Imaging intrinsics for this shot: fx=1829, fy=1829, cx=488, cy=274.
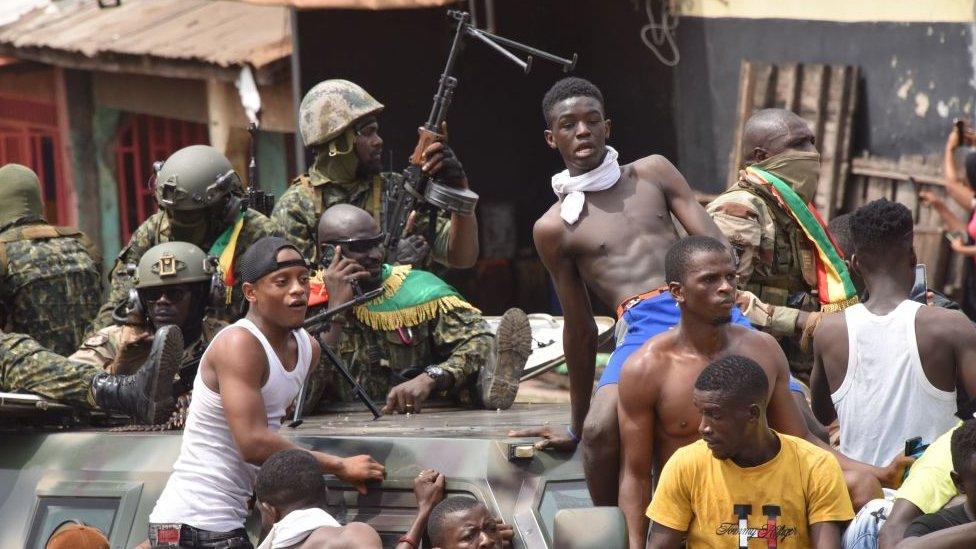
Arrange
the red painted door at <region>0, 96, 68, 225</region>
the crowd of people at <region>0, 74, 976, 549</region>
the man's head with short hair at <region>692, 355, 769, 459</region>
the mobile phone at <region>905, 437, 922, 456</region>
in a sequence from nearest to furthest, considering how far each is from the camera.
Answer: the man's head with short hair at <region>692, 355, 769, 459</region> → the crowd of people at <region>0, 74, 976, 549</region> → the mobile phone at <region>905, 437, 922, 456</region> → the red painted door at <region>0, 96, 68, 225</region>

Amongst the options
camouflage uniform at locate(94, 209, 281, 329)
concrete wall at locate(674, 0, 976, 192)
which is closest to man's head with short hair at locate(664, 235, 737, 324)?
camouflage uniform at locate(94, 209, 281, 329)

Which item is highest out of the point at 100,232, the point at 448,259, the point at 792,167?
the point at 792,167

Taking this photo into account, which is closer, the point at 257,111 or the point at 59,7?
the point at 257,111

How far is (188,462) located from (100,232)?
10188mm

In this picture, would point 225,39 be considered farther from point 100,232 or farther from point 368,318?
point 368,318

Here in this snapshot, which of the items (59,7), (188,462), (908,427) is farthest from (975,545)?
(59,7)

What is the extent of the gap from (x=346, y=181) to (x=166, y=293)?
1.21 metres

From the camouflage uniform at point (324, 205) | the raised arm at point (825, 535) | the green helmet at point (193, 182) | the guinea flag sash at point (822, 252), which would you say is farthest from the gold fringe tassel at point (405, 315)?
the raised arm at point (825, 535)

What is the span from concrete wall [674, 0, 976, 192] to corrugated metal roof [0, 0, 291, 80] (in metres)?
2.96

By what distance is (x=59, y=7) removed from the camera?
668 inches

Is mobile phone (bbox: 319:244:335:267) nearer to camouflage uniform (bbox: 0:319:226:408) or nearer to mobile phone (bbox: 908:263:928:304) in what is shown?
camouflage uniform (bbox: 0:319:226:408)

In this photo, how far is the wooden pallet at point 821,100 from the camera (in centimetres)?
1187

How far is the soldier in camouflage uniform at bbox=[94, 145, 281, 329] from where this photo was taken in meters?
8.37

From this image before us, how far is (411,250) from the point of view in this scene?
8.49 meters
